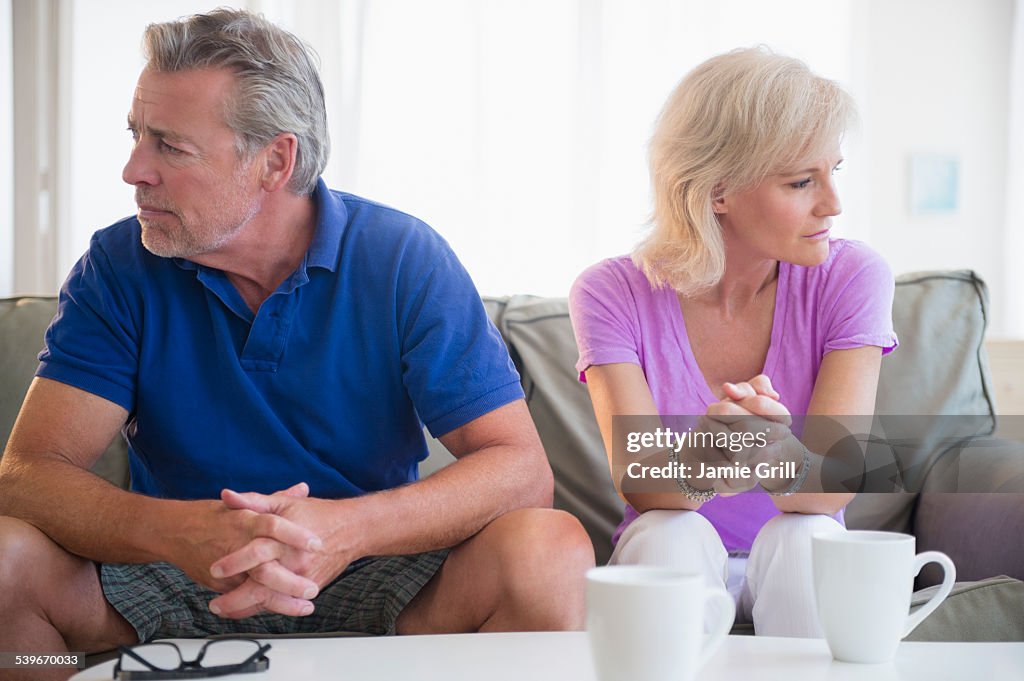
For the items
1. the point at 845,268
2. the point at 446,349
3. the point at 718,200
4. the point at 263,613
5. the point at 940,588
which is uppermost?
the point at 718,200

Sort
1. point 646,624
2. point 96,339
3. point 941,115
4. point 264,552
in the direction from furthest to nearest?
point 941,115 < point 96,339 < point 264,552 < point 646,624

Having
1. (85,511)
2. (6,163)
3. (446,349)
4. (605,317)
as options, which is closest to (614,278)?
(605,317)

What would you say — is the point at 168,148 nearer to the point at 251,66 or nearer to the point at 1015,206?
the point at 251,66

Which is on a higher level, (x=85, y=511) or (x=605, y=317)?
(x=605, y=317)

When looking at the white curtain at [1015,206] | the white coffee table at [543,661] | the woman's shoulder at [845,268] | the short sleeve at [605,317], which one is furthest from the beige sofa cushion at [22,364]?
the white curtain at [1015,206]

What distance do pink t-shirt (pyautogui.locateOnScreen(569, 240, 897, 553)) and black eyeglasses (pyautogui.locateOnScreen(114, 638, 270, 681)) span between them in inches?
30.8

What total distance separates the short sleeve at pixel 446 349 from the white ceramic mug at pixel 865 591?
2.10 feet

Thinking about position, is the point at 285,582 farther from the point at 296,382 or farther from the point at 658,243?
the point at 658,243

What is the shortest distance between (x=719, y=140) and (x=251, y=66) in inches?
27.4

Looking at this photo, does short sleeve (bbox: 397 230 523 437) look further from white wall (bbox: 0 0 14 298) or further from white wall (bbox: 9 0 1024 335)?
white wall (bbox: 0 0 14 298)

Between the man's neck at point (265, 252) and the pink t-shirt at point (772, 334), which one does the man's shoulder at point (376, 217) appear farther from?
the pink t-shirt at point (772, 334)

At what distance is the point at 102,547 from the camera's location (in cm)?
128

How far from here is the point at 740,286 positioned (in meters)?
1.66

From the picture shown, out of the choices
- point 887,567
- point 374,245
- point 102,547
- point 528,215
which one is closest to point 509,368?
point 374,245
